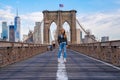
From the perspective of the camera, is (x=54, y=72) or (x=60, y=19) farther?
(x=60, y=19)

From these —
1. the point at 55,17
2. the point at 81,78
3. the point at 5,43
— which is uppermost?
the point at 55,17

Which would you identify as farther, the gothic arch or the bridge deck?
the gothic arch

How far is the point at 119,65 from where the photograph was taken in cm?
1421

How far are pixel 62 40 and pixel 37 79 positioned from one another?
7970 mm

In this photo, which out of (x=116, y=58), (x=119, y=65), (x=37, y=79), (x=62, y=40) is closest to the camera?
(x=37, y=79)

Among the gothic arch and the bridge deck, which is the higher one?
the gothic arch

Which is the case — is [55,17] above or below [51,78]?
above

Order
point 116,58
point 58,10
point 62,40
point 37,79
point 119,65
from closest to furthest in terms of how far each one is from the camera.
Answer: point 37,79
point 119,65
point 116,58
point 62,40
point 58,10

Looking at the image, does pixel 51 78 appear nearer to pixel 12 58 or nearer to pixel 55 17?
pixel 12 58

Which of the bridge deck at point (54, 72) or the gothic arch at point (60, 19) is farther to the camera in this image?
the gothic arch at point (60, 19)

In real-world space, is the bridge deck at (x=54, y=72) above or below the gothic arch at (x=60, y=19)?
below

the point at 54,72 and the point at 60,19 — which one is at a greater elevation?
the point at 60,19

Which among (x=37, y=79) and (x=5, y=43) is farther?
(x=5, y=43)

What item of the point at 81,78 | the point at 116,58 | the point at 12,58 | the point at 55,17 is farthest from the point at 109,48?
the point at 55,17
